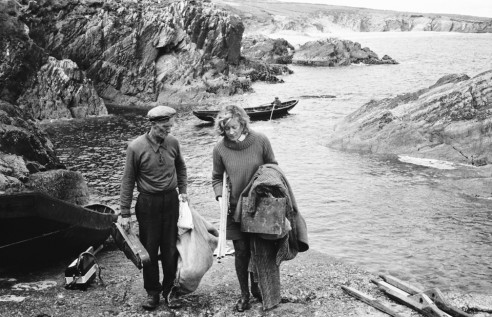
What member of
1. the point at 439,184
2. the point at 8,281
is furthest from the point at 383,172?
the point at 8,281

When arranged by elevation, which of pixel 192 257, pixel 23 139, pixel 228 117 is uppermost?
pixel 228 117

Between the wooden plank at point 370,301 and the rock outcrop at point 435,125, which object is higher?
the rock outcrop at point 435,125

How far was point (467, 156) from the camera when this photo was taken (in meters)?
19.4

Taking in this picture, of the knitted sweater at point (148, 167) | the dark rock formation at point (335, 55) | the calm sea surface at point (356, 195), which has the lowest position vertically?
the calm sea surface at point (356, 195)

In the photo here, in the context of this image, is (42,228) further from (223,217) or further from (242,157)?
(242,157)

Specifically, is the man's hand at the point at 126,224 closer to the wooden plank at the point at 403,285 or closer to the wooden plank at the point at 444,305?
the wooden plank at the point at 403,285

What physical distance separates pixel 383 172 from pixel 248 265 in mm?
13770

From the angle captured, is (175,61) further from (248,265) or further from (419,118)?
(248,265)

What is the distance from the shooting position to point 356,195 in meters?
16.9

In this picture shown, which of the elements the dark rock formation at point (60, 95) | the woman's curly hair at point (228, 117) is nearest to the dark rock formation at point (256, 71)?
the dark rock formation at point (60, 95)

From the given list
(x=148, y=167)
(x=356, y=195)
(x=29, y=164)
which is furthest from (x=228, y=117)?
(x=356, y=195)

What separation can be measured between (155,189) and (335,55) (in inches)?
3152

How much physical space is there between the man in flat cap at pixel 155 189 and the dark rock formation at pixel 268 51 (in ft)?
253

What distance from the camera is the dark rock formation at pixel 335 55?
80875mm
